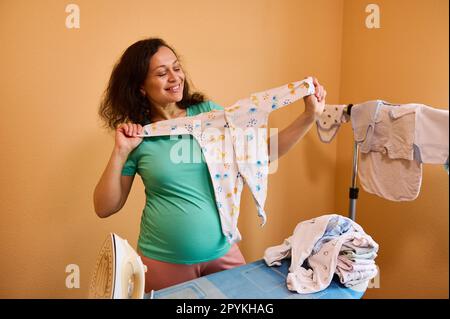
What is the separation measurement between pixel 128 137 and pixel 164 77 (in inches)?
8.0

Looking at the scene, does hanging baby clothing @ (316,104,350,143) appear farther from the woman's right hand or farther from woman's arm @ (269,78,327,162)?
the woman's right hand

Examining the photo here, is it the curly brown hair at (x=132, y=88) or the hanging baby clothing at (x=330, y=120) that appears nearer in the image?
the curly brown hair at (x=132, y=88)

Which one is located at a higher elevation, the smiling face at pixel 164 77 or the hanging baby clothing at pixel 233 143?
the smiling face at pixel 164 77

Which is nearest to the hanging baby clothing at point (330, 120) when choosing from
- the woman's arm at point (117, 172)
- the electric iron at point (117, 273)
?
the woman's arm at point (117, 172)

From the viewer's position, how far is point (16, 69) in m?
1.08

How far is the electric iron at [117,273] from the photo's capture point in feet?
2.01

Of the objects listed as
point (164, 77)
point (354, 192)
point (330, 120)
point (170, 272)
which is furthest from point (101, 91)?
point (354, 192)

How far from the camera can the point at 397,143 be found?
760 mm

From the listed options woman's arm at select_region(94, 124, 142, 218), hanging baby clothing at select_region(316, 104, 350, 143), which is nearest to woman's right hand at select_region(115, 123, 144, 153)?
woman's arm at select_region(94, 124, 142, 218)

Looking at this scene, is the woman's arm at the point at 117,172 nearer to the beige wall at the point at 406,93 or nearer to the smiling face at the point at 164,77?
the smiling face at the point at 164,77

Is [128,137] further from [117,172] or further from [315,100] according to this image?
[315,100]

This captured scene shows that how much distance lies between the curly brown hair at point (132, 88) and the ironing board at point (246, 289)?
510 millimetres

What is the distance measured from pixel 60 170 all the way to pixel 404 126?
3.94 ft

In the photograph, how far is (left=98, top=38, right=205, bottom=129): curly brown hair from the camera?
2.90 ft
